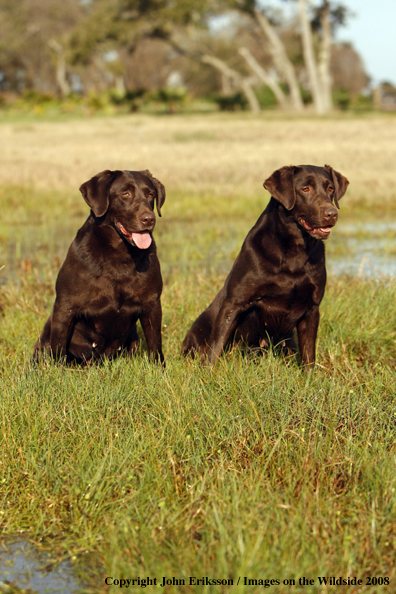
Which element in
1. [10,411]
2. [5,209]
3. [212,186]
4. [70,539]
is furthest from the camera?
[212,186]

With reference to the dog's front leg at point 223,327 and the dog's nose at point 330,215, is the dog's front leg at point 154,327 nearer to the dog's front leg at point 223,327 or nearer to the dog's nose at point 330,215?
the dog's front leg at point 223,327

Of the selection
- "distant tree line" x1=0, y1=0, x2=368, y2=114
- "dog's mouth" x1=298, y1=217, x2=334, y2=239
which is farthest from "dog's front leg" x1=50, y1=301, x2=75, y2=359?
"distant tree line" x1=0, y1=0, x2=368, y2=114

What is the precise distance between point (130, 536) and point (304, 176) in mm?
2681

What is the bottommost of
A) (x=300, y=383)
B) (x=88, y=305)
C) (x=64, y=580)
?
(x=64, y=580)

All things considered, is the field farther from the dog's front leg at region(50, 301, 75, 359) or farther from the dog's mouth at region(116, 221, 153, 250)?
the dog's mouth at region(116, 221, 153, 250)

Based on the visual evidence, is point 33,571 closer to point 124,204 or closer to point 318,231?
point 124,204

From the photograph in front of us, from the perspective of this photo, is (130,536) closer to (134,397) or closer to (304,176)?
(134,397)

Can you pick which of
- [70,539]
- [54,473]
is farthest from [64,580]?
[54,473]

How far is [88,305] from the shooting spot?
4621 mm

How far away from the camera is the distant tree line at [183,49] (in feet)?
157

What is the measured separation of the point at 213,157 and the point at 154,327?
14.5m

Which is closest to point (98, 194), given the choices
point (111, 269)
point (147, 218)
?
point (147, 218)

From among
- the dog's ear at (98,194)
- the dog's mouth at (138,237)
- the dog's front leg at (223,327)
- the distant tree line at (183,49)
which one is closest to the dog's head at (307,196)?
the dog's front leg at (223,327)

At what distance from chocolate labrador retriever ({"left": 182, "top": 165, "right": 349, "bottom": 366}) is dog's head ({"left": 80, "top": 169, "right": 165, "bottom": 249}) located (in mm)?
694
